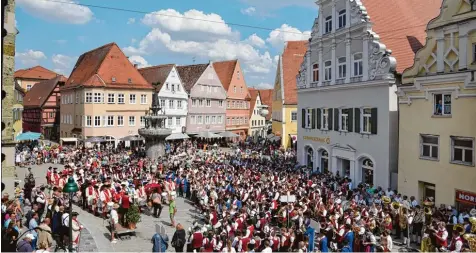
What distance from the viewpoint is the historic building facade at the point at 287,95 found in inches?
1763

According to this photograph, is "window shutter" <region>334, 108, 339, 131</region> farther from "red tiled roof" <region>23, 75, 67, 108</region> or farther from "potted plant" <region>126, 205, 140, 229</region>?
"red tiled roof" <region>23, 75, 67, 108</region>

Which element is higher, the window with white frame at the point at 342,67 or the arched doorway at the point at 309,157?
the window with white frame at the point at 342,67

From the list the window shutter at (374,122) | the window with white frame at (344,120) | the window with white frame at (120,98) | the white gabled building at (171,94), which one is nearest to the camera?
the window shutter at (374,122)

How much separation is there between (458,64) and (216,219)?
474 inches

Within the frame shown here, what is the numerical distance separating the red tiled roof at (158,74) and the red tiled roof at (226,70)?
1127cm

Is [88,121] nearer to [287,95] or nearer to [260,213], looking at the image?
[287,95]

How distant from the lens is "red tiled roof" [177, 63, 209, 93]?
167 feet

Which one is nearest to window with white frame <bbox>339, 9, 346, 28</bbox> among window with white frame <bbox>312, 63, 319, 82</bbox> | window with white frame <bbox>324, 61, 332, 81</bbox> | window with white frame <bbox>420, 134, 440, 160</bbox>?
window with white frame <bbox>324, 61, 332, 81</bbox>

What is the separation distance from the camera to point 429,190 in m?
18.0

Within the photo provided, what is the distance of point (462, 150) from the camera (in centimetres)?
1616

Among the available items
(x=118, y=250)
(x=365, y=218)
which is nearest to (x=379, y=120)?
(x=365, y=218)

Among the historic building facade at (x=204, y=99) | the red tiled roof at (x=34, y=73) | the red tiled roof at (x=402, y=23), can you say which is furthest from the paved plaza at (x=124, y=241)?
the red tiled roof at (x=34, y=73)

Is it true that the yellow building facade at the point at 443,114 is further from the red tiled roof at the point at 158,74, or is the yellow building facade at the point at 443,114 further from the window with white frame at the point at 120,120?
the red tiled roof at the point at 158,74

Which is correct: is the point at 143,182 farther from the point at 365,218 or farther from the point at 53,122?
the point at 53,122
